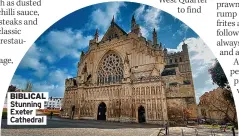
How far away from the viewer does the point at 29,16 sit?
507cm

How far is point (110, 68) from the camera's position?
12875mm

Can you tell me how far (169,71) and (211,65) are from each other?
4.21 meters

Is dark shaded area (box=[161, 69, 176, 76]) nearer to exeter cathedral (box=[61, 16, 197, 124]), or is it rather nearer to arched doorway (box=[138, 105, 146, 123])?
exeter cathedral (box=[61, 16, 197, 124])

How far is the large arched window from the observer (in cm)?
1230

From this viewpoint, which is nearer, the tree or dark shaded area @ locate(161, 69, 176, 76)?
the tree

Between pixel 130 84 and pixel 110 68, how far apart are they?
295cm

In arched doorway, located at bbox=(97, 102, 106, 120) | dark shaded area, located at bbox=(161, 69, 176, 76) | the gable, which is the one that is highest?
the gable

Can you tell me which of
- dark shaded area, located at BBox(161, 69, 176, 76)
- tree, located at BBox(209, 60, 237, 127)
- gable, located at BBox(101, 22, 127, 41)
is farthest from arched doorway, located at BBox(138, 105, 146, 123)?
gable, located at BBox(101, 22, 127, 41)

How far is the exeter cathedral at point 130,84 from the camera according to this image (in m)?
8.61

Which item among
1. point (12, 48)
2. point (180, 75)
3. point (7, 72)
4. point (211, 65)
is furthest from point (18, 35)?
point (180, 75)

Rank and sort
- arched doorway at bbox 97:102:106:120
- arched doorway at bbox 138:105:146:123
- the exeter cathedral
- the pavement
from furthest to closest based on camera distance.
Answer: arched doorway at bbox 97:102:106:120
arched doorway at bbox 138:105:146:123
the exeter cathedral
the pavement

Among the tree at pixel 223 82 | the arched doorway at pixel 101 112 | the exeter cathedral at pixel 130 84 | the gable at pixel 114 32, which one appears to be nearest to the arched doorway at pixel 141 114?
the exeter cathedral at pixel 130 84

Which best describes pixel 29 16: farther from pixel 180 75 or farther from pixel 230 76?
pixel 180 75

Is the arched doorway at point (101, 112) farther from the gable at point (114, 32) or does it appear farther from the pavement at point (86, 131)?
the gable at point (114, 32)
